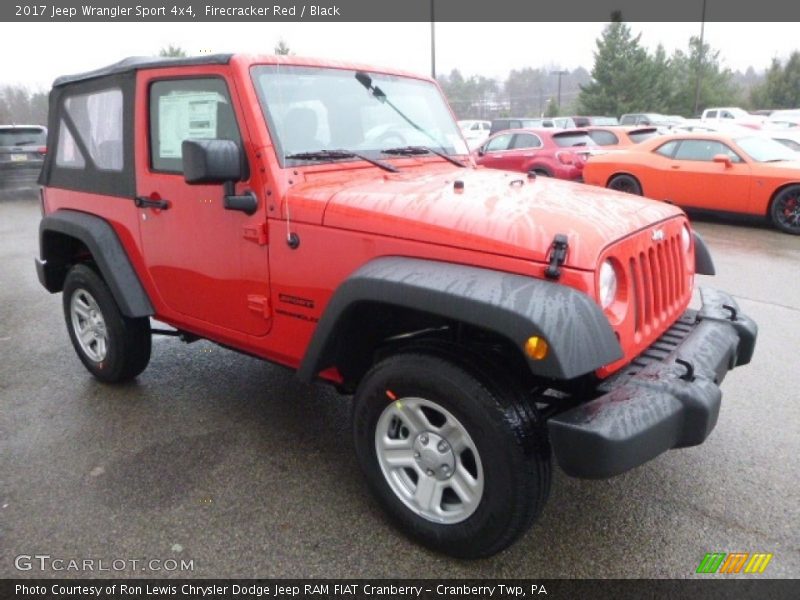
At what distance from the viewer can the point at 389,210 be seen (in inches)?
104

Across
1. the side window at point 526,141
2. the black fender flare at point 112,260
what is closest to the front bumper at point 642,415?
Result: the black fender flare at point 112,260

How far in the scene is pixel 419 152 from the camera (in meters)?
3.62

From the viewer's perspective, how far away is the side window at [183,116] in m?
3.12

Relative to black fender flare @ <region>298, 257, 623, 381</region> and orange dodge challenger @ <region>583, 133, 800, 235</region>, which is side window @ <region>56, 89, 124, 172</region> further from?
orange dodge challenger @ <region>583, 133, 800, 235</region>

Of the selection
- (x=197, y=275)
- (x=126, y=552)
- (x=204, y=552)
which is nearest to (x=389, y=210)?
(x=197, y=275)

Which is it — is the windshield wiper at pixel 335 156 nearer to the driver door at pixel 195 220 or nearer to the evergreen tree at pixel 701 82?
the driver door at pixel 195 220

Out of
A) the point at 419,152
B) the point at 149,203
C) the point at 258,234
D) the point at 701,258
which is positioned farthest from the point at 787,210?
the point at 149,203

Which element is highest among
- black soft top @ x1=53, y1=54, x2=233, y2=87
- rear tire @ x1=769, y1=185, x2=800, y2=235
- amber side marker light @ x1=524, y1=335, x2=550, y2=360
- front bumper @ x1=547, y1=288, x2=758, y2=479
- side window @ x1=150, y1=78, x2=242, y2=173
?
black soft top @ x1=53, y1=54, x2=233, y2=87

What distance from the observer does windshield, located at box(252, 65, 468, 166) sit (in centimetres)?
307

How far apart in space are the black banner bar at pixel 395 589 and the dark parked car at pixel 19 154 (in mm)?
15146

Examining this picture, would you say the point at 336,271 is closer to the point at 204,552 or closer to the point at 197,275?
the point at 197,275

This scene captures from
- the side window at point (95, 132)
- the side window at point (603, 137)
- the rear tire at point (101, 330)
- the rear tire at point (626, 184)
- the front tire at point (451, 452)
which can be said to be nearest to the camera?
the front tire at point (451, 452)

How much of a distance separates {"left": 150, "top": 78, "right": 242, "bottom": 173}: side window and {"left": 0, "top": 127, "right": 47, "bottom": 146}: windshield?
14.3 metres

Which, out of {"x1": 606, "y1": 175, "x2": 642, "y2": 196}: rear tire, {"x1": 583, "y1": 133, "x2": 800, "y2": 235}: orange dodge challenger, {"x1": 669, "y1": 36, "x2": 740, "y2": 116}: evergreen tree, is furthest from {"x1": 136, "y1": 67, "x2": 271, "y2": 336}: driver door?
{"x1": 669, "y1": 36, "x2": 740, "y2": 116}: evergreen tree
